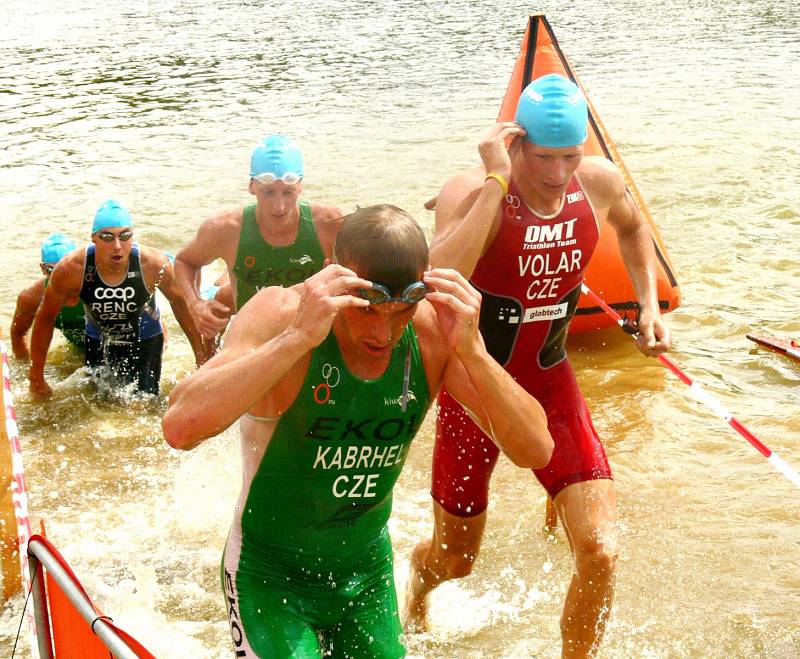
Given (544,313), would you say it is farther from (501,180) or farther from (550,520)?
(550,520)

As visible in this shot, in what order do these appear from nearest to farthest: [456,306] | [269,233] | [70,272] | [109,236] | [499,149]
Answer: [456,306] < [499,149] < [269,233] < [109,236] < [70,272]

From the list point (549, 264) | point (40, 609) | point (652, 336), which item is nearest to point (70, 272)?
point (549, 264)

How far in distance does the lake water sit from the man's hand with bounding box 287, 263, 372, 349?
9.14 feet

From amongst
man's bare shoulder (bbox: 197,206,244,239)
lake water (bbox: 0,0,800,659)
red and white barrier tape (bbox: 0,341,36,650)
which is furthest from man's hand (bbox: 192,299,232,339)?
lake water (bbox: 0,0,800,659)

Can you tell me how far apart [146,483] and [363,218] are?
Answer: 4.94 metres

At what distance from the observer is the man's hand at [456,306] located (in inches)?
114

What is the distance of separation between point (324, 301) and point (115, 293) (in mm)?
5930

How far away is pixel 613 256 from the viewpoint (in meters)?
8.85

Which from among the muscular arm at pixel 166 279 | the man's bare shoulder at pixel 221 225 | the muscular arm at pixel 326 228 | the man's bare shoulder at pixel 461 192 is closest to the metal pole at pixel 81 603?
the man's bare shoulder at pixel 461 192

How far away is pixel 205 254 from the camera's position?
6625 mm

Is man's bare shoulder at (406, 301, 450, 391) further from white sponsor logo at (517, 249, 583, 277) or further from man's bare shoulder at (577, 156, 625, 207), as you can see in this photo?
man's bare shoulder at (577, 156, 625, 207)

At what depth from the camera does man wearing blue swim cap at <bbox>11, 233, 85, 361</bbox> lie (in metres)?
9.20

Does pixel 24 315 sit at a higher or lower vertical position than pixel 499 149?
lower

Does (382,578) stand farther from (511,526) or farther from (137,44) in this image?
(137,44)
